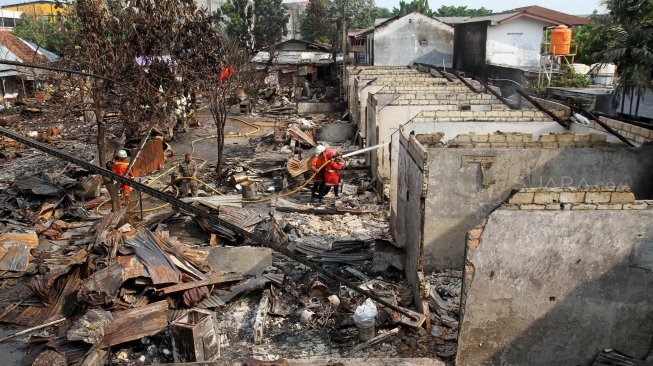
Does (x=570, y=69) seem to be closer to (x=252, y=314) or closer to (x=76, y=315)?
(x=252, y=314)

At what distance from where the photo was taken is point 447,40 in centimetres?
3275

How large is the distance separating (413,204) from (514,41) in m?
25.2

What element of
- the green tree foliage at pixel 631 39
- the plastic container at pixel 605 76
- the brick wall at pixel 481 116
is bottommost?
the brick wall at pixel 481 116

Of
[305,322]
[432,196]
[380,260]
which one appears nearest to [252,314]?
[305,322]

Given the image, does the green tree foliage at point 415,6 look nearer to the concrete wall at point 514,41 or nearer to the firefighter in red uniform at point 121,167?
the concrete wall at point 514,41

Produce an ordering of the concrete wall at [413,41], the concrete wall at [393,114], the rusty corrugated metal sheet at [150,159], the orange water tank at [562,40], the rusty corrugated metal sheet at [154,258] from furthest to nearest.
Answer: the concrete wall at [413,41], the orange water tank at [562,40], the rusty corrugated metal sheet at [150,159], the concrete wall at [393,114], the rusty corrugated metal sheet at [154,258]

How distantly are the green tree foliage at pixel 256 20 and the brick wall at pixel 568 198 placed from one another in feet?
138

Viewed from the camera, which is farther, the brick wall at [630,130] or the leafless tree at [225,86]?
the leafless tree at [225,86]

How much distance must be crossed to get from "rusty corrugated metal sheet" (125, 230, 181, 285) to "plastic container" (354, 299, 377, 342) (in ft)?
9.88

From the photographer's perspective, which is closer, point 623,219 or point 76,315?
point 623,219

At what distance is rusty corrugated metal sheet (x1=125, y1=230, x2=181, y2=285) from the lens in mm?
7914

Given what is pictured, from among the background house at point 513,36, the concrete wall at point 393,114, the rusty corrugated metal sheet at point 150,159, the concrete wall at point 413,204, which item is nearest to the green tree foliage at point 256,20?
the background house at point 513,36

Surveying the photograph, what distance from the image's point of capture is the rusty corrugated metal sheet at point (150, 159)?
52.1 ft

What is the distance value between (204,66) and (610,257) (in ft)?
50.9
